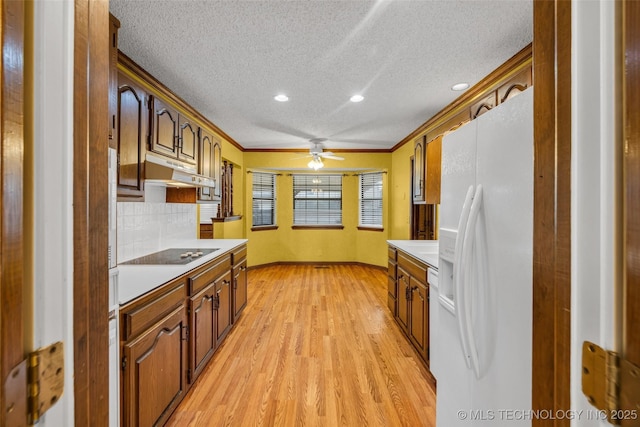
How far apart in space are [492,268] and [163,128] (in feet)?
8.38

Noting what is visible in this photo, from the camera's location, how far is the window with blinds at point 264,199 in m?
5.79

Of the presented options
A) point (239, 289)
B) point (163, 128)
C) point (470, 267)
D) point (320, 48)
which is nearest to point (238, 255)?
point (239, 289)

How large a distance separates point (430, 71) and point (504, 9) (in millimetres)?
738

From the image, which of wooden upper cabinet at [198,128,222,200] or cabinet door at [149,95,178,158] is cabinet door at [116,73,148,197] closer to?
cabinet door at [149,95,178,158]

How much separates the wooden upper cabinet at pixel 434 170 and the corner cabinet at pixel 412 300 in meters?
0.72

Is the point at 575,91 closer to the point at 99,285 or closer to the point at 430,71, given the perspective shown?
the point at 99,285

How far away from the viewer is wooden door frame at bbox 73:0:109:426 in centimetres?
50

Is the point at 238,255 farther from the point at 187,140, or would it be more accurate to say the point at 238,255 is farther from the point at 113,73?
the point at 113,73

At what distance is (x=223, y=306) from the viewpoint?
8.63ft

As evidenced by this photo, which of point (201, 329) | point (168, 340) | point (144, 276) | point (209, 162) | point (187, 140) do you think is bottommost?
point (201, 329)

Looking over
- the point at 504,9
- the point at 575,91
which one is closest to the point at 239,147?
the point at 504,9

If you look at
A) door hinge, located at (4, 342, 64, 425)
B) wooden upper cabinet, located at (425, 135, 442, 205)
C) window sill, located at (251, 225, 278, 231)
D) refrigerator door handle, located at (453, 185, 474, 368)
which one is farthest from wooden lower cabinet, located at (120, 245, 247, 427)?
window sill, located at (251, 225, 278, 231)

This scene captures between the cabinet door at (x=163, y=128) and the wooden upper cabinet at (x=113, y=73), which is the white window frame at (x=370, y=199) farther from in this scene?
the wooden upper cabinet at (x=113, y=73)

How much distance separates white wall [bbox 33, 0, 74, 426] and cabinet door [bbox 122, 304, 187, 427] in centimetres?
101
